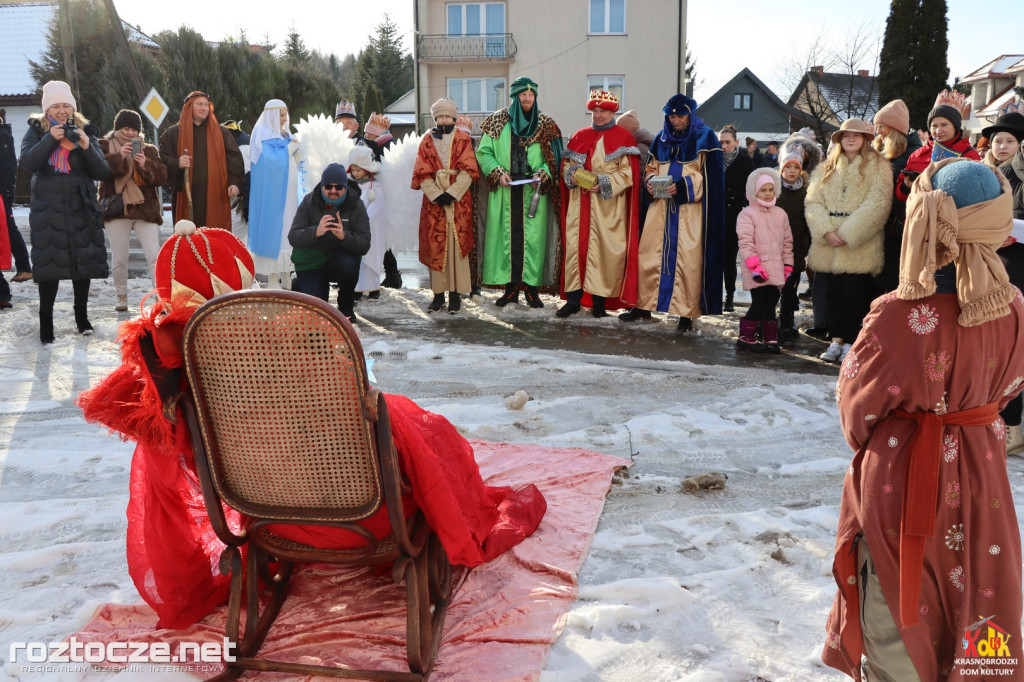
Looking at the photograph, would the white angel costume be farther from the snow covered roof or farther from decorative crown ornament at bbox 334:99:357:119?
the snow covered roof

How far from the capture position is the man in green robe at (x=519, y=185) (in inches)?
313

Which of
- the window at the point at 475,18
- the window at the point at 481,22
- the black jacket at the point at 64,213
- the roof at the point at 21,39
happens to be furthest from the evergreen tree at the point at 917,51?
the roof at the point at 21,39

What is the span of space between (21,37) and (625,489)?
35920mm

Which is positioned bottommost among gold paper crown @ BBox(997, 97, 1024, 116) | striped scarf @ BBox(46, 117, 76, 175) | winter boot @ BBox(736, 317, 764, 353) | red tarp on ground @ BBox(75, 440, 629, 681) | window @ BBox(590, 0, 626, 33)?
red tarp on ground @ BBox(75, 440, 629, 681)

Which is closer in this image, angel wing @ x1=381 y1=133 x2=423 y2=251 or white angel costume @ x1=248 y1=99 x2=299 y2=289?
white angel costume @ x1=248 y1=99 x2=299 y2=289

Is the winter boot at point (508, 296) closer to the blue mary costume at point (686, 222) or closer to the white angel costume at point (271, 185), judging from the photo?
the blue mary costume at point (686, 222)

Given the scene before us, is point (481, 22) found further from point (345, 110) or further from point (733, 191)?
point (733, 191)

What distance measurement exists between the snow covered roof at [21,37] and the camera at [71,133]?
28552 millimetres

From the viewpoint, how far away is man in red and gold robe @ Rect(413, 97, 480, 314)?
7988 mm

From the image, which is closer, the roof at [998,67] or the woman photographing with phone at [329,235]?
the woman photographing with phone at [329,235]

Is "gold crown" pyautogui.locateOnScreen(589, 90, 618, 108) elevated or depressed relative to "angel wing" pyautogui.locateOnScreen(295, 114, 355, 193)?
elevated

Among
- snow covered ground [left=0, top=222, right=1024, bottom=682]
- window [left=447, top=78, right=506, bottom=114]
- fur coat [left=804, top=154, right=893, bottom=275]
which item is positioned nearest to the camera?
snow covered ground [left=0, top=222, right=1024, bottom=682]

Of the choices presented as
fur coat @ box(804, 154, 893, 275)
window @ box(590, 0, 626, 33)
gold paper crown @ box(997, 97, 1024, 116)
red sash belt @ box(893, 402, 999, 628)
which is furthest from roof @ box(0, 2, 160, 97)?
red sash belt @ box(893, 402, 999, 628)

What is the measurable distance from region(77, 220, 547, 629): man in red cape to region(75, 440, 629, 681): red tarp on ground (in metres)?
0.19
